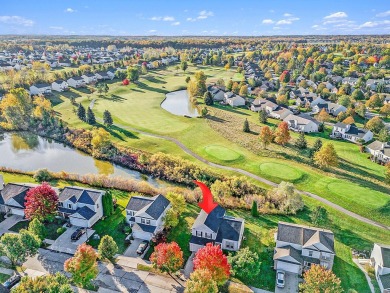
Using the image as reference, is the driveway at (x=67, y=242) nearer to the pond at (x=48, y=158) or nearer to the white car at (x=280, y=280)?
the pond at (x=48, y=158)

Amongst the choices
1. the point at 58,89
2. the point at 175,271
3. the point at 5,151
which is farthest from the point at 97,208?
the point at 58,89

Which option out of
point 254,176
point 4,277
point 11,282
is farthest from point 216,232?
point 4,277

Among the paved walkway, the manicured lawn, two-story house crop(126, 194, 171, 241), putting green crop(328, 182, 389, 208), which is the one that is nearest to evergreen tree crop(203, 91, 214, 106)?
putting green crop(328, 182, 389, 208)

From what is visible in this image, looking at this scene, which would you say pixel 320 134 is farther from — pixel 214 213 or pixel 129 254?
pixel 129 254

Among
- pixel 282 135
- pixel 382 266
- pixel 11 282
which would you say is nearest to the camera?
pixel 11 282

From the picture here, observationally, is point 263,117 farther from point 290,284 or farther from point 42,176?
point 290,284

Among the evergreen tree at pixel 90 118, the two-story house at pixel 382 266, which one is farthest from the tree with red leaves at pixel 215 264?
the evergreen tree at pixel 90 118

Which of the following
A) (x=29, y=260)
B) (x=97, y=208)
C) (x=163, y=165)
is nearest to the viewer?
(x=29, y=260)
